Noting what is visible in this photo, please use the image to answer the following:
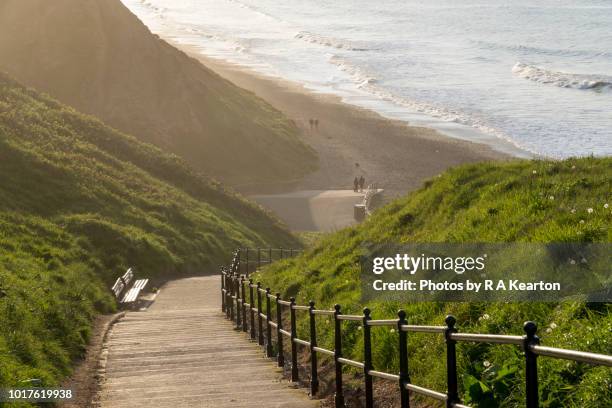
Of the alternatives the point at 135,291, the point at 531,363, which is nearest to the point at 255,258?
the point at 135,291

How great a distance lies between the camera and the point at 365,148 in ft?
211

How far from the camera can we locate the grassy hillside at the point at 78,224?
14234mm

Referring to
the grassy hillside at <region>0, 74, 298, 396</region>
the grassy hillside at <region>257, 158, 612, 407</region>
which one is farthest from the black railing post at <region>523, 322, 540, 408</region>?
the grassy hillside at <region>0, 74, 298, 396</region>

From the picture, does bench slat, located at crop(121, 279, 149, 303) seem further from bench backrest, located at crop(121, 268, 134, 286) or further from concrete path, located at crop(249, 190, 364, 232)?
concrete path, located at crop(249, 190, 364, 232)

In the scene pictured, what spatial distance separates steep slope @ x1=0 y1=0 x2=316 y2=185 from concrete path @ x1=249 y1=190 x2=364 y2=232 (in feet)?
17.3

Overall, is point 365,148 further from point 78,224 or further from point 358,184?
point 78,224

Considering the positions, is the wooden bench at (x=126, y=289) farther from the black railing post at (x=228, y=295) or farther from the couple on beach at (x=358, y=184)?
the couple on beach at (x=358, y=184)

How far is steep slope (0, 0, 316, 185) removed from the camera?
184ft

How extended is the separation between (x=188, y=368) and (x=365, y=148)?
52.3m

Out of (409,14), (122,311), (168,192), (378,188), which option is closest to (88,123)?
(168,192)

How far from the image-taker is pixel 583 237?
33.3 ft

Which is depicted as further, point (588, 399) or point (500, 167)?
point (500, 167)

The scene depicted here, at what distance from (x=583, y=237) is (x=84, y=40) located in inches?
2042

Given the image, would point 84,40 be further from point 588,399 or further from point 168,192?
point 588,399
